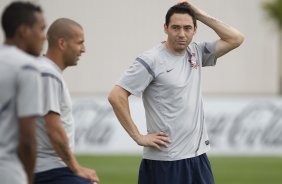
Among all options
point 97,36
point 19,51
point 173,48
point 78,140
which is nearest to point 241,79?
point 97,36

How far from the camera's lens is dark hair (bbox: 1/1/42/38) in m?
5.70

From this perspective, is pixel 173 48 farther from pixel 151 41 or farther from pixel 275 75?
pixel 275 75

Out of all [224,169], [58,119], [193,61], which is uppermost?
[193,61]

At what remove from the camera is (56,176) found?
6949 mm

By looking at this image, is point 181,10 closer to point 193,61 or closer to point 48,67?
point 193,61

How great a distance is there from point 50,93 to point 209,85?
27616mm

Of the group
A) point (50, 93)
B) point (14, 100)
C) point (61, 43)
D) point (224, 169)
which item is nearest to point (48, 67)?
point (50, 93)

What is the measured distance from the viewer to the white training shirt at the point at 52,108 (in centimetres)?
657

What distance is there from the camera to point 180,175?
8016 millimetres

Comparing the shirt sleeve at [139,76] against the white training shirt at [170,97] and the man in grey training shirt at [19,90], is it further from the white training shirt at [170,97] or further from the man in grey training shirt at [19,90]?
the man in grey training shirt at [19,90]

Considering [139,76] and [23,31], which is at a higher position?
[23,31]

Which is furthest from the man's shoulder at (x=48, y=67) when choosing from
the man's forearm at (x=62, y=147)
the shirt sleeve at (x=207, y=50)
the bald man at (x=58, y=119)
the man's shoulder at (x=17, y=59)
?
the shirt sleeve at (x=207, y=50)

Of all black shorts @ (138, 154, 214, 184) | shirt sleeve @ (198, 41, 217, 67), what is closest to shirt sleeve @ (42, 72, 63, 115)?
black shorts @ (138, 154, 214, 184)

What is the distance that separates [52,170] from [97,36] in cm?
2608
